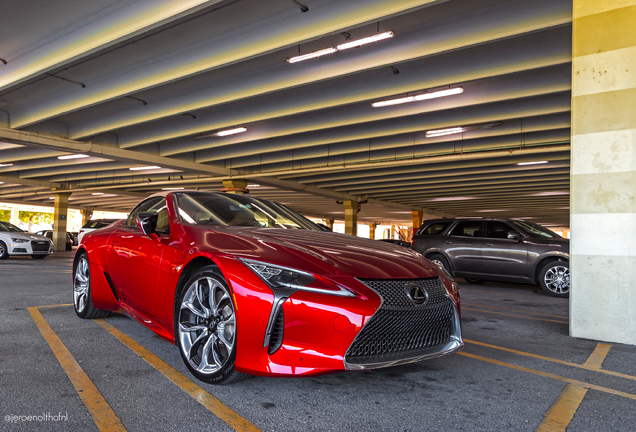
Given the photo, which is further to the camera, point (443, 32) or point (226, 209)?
point (443, 32)

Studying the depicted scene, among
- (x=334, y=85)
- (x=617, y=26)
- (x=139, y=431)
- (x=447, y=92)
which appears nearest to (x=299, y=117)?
(x=334, y=85)

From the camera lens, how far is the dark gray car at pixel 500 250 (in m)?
8.76

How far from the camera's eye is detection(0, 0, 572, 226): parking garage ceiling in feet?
25.4

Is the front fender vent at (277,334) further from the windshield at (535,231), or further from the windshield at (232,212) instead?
the windshield at (535,231)

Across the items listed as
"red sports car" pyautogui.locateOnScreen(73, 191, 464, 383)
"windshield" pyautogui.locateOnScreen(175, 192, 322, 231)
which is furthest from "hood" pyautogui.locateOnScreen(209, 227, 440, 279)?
"windshield" pyautogui.locateOnScreen(175, 192, 322, 231)

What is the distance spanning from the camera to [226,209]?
3795 millimetres

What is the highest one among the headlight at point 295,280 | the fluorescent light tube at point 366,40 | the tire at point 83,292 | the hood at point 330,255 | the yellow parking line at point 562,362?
Result: the fluorescent light tube at point 366,40

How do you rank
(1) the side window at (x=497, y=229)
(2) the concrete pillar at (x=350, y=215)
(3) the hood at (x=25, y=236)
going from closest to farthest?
1. (1) the side window at (x=497, y=229)
2. (3) the hood at (x=25, y=236)
3. (2) the concrete pillar at (x=350, y=215)

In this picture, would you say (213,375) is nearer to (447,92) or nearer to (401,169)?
(447,92)

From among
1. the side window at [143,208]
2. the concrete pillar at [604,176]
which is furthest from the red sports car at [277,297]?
the concrete pillar at [604,176]

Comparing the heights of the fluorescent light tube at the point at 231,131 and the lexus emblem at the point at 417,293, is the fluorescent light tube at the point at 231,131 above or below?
above

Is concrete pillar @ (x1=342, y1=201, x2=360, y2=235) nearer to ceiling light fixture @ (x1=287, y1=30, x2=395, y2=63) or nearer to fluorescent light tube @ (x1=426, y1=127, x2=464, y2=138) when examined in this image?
fluorescent light tube @ (x1=426, y1=127, x2=464, y2=138)

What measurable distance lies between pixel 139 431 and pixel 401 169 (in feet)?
60.8

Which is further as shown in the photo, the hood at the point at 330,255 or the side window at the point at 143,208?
the side window at the point at 143,208
